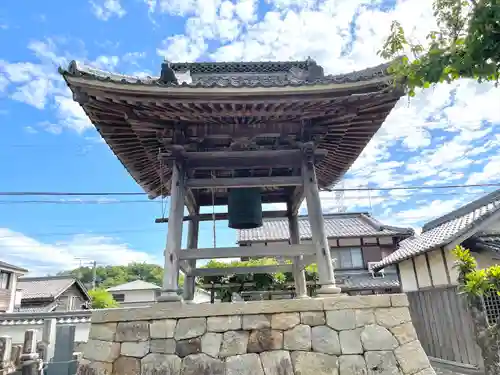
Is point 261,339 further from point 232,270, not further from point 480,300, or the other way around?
point 480,300

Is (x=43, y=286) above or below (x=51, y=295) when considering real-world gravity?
above

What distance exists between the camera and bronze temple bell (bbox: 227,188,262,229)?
6234 millimetres

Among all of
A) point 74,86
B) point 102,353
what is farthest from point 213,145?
point 102,353

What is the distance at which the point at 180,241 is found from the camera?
5234 millimetres

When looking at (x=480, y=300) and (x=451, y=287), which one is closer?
(x=480, y=300)

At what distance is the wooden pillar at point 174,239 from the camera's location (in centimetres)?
485

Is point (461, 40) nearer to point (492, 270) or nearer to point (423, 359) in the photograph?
point (423, 359)

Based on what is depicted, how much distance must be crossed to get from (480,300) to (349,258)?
1479 centimetres

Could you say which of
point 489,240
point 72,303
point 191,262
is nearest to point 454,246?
point 489,240

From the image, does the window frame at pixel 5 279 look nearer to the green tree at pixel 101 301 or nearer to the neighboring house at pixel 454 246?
the green tree at pixel 101 301

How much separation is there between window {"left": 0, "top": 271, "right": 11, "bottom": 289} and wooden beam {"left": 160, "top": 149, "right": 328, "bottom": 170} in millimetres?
27046

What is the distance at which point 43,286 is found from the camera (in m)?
32.2

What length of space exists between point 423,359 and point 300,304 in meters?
1.67

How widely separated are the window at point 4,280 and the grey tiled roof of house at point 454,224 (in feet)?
85.9
